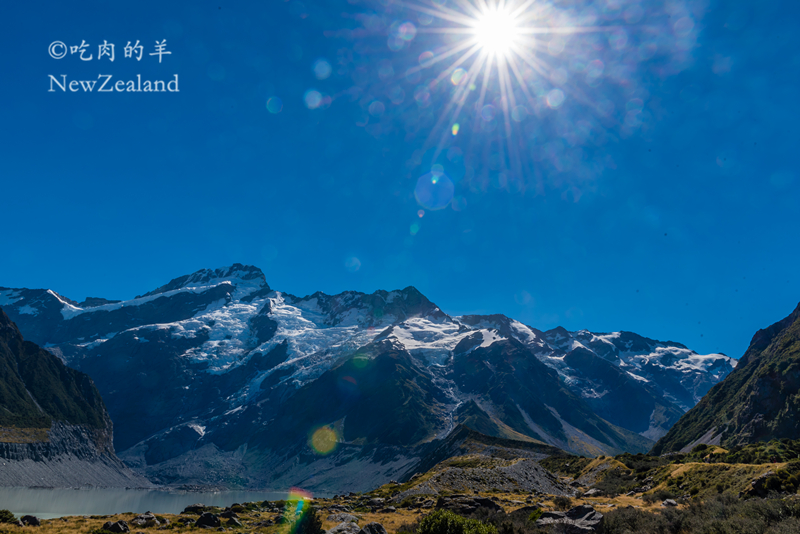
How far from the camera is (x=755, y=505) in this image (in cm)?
2598

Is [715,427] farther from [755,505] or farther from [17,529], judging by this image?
[17,529]

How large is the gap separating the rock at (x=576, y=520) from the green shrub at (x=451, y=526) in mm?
7100

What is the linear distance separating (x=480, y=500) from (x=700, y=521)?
67.1ft

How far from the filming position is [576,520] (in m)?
30.2

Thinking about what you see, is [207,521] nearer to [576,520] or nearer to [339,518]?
[339,518]

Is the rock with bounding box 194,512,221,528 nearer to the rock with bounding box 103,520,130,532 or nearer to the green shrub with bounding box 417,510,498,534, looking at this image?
the rock with bounding box 103,520,130,532

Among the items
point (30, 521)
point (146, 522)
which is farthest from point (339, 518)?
point (30, 521)

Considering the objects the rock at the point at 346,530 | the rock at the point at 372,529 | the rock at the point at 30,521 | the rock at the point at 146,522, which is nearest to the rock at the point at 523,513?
the rock at the point at 372,529

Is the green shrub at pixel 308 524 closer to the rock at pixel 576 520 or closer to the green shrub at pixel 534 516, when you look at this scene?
the green shrub at pixel 534 516

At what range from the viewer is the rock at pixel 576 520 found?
1102 inches

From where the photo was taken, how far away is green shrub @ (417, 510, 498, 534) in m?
24.3

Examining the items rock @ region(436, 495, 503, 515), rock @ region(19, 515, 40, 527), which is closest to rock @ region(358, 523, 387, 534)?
rock @ region(436, 495, 503, 515)

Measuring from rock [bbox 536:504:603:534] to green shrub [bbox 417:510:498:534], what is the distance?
7.10 m

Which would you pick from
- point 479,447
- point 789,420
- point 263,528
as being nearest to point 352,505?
point 263,528
